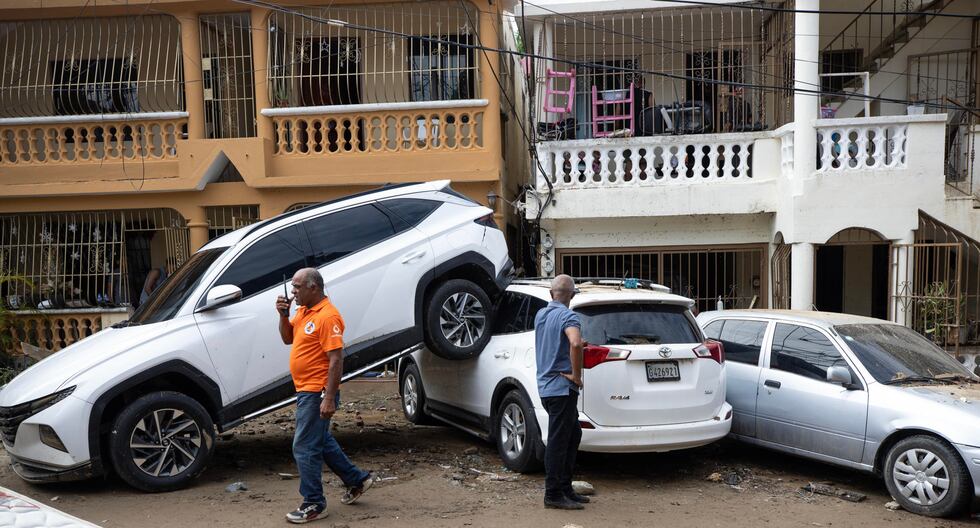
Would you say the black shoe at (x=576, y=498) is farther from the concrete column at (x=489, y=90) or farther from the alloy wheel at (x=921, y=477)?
the concrete column at (x=489, y=90)

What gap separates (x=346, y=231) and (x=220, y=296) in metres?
1.31

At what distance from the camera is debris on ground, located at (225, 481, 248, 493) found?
19.6ft

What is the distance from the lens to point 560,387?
534 centimetres

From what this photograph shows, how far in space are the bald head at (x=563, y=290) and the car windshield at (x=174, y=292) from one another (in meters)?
3.00

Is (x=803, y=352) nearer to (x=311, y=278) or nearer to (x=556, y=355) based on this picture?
(x=556, y=355)

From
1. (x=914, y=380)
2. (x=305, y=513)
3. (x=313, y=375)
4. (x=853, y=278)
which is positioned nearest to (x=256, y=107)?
(x=313, y=375)

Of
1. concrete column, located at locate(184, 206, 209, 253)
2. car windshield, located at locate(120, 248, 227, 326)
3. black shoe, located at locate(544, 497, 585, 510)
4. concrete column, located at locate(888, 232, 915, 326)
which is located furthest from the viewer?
concrete column, located at locate(184, 206, 209, 253)

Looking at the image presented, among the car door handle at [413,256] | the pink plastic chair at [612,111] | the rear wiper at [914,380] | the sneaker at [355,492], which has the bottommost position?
the sneaker at [355,492]

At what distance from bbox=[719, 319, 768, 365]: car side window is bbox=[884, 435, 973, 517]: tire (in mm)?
1498

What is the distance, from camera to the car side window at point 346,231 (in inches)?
261

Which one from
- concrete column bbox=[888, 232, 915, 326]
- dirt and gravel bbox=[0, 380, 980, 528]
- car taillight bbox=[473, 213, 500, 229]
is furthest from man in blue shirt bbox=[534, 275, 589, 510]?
concrete column bbox=[888, 232, 915, 326]

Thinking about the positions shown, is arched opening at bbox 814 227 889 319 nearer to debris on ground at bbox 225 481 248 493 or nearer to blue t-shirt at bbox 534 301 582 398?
blue t-shirt at bbox 534 301 582 398

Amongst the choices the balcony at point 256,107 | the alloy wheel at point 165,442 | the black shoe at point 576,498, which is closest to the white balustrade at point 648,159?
the balcony at point 256,107

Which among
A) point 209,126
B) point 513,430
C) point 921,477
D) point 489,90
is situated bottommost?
point 921,477
